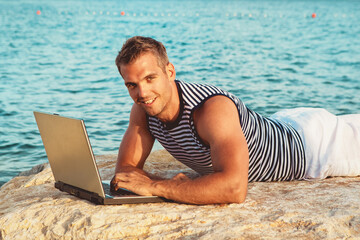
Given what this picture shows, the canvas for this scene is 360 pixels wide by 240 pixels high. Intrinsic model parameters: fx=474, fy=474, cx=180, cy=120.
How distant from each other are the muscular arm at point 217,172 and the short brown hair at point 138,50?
428mm

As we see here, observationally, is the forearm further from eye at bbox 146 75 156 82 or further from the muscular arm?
eye at bbox 146 75 156 82

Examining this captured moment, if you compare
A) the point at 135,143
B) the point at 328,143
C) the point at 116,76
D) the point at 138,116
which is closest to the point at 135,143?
the point at 135,143

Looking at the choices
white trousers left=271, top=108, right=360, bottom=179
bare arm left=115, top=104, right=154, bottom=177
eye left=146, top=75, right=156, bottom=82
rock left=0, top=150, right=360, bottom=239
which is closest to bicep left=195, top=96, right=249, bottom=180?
rock left=0, top=150, right=360, bottom=239

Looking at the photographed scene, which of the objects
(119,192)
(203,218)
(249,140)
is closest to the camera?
(203,218)

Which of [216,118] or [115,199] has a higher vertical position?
[216,118]

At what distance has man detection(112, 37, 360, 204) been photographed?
287cm

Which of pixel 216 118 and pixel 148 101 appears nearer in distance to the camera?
pixel 216 118

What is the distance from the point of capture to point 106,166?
→ 15.6ft

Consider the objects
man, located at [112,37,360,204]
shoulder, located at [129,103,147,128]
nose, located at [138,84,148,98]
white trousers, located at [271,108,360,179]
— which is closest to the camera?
man, located at [112,37,360,204]

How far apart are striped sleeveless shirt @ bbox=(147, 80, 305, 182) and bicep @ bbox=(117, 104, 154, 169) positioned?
0.08 m

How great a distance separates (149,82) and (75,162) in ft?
2.23

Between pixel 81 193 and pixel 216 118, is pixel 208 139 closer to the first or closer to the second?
pixel 216 118

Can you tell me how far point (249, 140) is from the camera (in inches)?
131

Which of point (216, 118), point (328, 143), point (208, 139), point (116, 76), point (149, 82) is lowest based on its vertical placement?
point (116, 76)
